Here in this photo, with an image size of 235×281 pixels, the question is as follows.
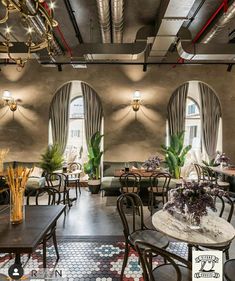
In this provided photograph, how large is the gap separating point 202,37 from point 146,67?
1.78m

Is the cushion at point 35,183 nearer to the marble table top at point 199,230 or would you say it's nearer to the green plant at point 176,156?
the green plant at point 176,156

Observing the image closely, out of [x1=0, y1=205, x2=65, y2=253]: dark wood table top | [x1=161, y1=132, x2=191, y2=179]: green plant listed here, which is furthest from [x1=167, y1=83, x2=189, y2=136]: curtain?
[x1=0, y1=205, x2=65, y2=253]: dark wood table top

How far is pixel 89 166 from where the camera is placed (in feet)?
20.3

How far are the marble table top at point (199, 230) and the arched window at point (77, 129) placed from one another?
209 inches

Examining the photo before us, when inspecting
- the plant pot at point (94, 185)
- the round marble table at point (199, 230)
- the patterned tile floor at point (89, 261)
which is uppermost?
the round marble table at point (199, 230)

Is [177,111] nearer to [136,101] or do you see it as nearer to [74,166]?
[136,101]

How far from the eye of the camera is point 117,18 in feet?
Answer: 13.3

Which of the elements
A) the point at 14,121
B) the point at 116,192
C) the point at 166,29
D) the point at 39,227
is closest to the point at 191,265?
the point at 39,227

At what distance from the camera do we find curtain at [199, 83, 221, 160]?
6977mm

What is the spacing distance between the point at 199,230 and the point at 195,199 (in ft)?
0.96

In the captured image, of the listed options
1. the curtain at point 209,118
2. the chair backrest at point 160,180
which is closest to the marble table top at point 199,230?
the chair backrest at point 160,180

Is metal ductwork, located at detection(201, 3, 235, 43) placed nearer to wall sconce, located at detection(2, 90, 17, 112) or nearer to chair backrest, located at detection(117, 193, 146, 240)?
chair backrest, located at detection(117, 193, 146, 240)

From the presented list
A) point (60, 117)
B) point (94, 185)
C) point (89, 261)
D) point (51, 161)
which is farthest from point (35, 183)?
point (89, 261)

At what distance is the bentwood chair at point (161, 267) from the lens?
1.51 meters
